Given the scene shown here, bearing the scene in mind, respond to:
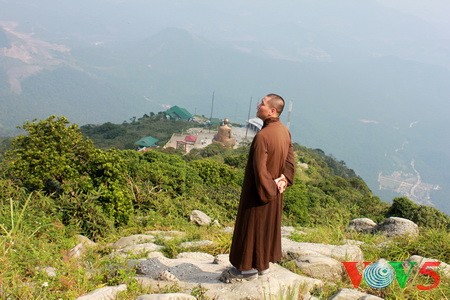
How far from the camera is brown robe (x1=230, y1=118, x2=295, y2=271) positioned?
4766 mm

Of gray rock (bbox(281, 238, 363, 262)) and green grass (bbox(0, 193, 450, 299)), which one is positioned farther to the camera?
gray rock (bbox(281, 238, 363, 262))

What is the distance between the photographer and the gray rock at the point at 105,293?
4.36m

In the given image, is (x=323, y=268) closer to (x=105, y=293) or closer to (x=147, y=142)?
(x=105, y=293)

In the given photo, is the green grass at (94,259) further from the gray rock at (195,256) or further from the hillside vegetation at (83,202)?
the gray rock at (195,256)

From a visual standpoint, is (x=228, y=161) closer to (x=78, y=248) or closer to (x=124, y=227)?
(x=124, y=227)

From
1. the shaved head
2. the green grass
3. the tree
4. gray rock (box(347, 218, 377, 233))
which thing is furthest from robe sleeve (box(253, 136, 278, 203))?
gray rock (box(347, 218, 377, 233))

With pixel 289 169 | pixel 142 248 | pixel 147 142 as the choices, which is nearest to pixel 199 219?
pixel 142 248

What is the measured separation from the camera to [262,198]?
4.75 meters

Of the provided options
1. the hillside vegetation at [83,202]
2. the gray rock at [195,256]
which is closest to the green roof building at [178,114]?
the hillside vegetation at [83,202]

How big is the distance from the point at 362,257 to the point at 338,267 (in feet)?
3.10

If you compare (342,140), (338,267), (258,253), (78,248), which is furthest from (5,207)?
(342,140)

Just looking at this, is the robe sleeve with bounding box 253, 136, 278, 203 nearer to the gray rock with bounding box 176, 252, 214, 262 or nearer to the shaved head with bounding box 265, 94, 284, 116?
the shaved head with bounding box 265, 94, 284, 116

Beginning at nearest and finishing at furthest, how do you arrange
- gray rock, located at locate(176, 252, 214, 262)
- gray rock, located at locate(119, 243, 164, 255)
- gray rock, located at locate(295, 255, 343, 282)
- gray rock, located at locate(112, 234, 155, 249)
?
gray rock, located at locate(295, 255, 343, 282) → gray rock, located at locate(176, 252, 214, 262) → gray rock, located at locate(119, 243, 164, 255) → gray rock, located at locate(112, 234, 155, 249)

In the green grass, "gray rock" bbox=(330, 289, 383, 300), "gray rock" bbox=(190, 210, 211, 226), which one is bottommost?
"gray rock" bbox=(190, 210, 211, 226)
